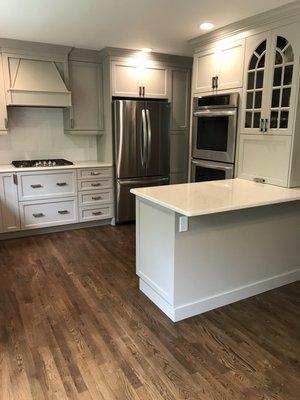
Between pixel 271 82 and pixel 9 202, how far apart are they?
3.23 meters

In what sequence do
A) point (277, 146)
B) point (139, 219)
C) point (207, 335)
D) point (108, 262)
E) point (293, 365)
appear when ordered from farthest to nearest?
point (108, 262)
point (277, 146)
point (139, 219)
point (207, 335)
point (293, 365)

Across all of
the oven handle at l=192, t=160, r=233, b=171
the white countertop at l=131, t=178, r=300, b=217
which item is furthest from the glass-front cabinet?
the white countertop at l=131, t=178, r=300, b=217

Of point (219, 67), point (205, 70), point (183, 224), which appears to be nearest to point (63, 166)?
point (205, 70)

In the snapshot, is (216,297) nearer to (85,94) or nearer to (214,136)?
(214,136)

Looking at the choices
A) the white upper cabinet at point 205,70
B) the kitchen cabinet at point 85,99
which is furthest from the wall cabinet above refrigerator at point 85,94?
the white upper cabinet at point 205,70

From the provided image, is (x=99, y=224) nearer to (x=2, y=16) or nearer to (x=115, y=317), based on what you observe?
(x=115, y=317)

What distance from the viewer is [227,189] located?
2.84m

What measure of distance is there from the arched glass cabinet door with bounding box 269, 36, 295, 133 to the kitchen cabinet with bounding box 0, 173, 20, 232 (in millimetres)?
3020

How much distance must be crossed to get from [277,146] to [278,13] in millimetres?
1135

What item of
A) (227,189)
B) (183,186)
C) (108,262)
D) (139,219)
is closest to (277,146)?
(227,189)

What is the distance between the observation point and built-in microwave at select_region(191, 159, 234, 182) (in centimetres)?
350

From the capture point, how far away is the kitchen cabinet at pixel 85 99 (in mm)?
4500

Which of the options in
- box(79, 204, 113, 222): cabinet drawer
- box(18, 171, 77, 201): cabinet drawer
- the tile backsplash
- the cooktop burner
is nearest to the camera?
box(18, 171, 77, 201): cabinet drawer

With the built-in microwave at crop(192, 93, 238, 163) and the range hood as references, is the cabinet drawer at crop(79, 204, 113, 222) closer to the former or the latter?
the range hood
